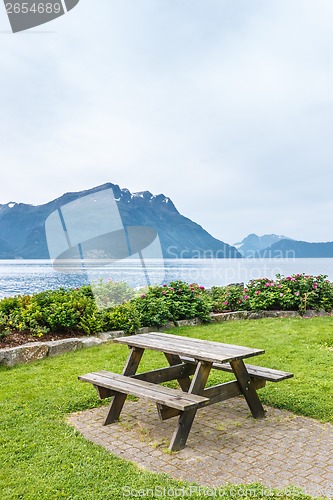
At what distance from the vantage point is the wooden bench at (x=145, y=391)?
3635 millimetres

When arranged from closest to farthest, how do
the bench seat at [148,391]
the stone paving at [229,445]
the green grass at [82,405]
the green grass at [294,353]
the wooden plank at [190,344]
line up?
the green grass at [82,405]
the stone paving at [229,445]
the bench seat at [148,391]
the wooden plank at [190,344]
the green grass at [294,353]

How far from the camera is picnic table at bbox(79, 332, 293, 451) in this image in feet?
12.4

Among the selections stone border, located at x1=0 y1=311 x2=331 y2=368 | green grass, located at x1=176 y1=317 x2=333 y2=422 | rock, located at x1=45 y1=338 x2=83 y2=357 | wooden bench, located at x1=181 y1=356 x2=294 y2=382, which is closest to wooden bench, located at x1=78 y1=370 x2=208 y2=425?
wooden bench, located at x1=181 y1=356 x2=294 y2=382

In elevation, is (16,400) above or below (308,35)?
below

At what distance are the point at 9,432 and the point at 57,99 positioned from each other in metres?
9.94

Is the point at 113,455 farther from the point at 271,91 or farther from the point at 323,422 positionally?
the point at 271,91

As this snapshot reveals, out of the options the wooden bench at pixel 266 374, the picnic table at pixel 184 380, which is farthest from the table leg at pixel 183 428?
the wooden bench at pixel 266 374

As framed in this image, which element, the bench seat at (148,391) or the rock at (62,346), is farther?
the rock at (62,346)

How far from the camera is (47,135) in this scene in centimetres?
1467

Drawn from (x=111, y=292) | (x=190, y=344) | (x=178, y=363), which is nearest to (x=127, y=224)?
(x=111, y=292)

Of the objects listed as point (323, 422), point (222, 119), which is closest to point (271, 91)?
point (222, 119)

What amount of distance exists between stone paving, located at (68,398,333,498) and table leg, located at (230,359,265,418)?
98mm

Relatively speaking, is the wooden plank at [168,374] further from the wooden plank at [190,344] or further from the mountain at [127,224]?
the mountain at [127,224]

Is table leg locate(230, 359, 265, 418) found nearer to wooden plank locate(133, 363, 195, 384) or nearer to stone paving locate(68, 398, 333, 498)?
stone paving locate(68, 398, 333, 498)
